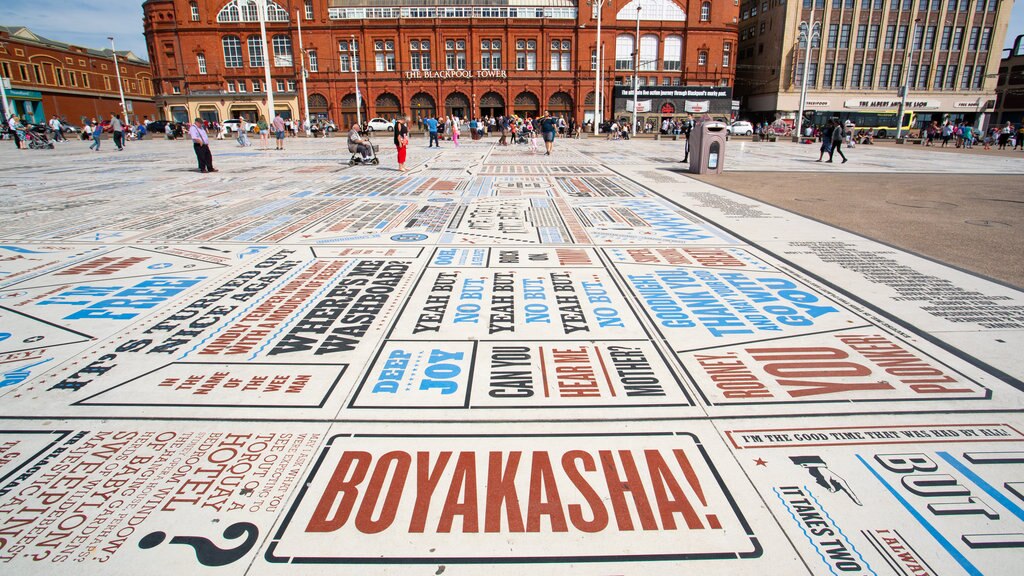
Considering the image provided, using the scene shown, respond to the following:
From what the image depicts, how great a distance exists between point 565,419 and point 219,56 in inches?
2931

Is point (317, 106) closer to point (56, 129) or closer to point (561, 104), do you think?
point (561, 104)

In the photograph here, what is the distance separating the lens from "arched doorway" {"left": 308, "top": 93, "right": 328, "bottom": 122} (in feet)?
210

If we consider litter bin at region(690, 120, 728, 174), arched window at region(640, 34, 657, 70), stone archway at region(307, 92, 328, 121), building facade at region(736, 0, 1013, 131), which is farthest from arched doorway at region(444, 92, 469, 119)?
litter bin at region(690, 120, 728, 174)

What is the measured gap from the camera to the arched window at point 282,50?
62.9 m

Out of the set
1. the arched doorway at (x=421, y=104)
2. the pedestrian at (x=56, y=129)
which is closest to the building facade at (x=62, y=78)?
the pedestrian at (x=56, y=129)

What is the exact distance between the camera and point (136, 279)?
6.07 metres

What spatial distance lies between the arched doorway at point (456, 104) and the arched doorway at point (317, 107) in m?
14.3

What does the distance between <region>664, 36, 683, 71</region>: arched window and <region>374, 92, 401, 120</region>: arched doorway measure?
105 feet

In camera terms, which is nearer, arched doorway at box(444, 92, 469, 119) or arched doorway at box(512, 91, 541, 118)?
arched doorway at box(444, 92, 469, 119)

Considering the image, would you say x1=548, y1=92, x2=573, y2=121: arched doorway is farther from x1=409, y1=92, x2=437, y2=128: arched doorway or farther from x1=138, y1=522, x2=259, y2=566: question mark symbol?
x1=138, y1=522, x2=259, y2=566: question mark symbol

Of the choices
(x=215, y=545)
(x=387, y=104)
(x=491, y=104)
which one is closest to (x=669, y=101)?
(x=491, y=104)

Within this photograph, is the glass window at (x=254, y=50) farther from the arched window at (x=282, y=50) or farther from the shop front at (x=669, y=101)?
the shop front at (x=669, y=101)

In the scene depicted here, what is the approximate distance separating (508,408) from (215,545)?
1.67 metres

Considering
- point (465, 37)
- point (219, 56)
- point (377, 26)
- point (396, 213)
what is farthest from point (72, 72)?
point (396, 213)
